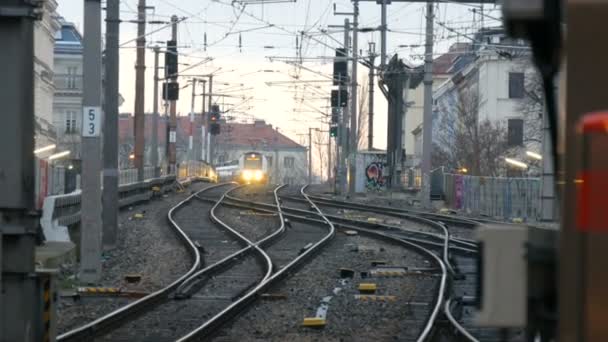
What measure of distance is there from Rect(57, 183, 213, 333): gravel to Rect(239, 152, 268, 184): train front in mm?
47432

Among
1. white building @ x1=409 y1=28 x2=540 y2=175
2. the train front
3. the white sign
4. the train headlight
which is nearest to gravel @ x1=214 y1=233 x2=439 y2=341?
the white sign

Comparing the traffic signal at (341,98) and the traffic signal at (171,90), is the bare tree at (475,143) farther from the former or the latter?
the traffic signal at (171,90)

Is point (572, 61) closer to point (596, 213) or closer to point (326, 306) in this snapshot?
point (596, 213)

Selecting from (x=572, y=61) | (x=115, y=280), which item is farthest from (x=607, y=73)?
(x=115, y=280)

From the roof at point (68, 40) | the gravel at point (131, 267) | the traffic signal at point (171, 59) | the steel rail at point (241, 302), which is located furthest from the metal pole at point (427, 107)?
the roof at point (68, 40)

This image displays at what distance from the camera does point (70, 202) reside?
24.0 metres

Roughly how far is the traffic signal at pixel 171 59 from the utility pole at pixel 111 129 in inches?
699

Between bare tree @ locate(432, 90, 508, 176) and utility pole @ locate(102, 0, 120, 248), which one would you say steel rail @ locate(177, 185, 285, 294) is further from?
bare tree @ locate(432, 90, 508, 176)

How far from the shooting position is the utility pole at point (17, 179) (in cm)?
874

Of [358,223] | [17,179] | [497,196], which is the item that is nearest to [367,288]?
[17,179]

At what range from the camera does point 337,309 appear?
14938mm

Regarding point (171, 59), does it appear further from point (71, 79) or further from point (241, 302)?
point (71, 79)

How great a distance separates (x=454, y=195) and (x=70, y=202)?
84.2 feet

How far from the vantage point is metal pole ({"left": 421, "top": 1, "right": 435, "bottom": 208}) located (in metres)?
36.4
